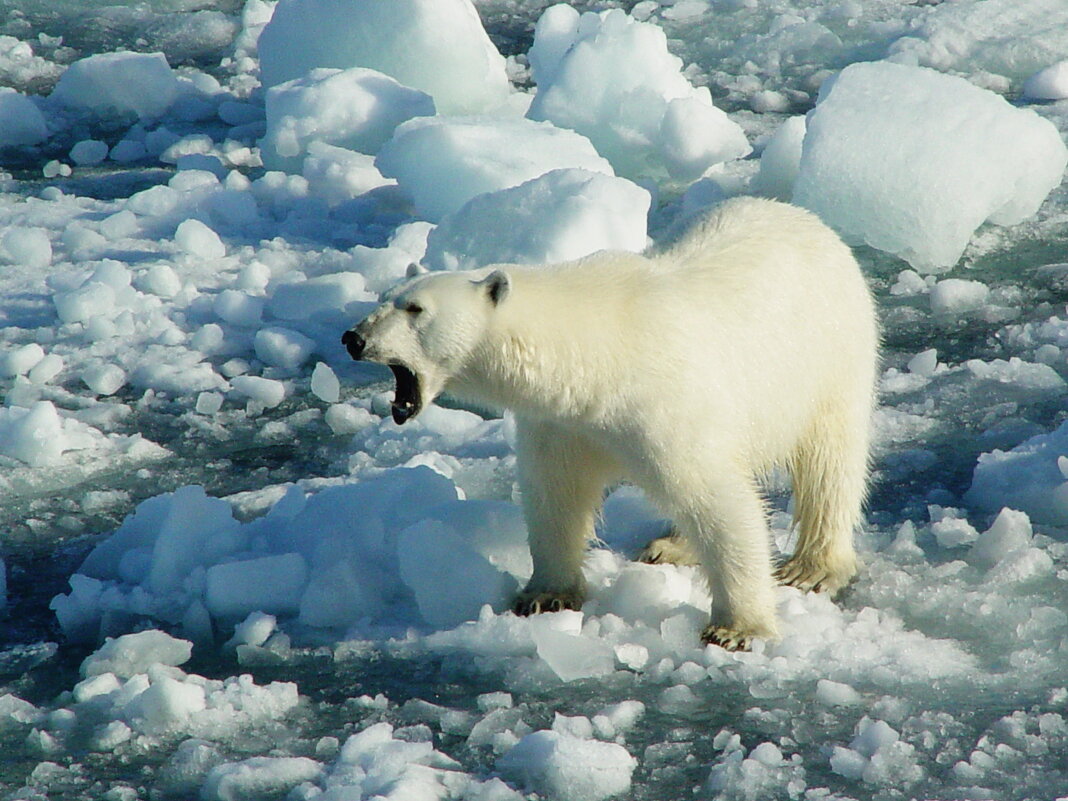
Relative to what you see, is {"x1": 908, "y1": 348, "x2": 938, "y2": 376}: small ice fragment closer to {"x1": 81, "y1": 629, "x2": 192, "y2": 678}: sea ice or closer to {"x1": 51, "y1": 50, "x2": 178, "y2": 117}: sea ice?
{"x1": 81, "y1": 629, "x2": 192, "y2": 678}: sea ice

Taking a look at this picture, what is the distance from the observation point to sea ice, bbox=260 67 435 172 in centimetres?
727

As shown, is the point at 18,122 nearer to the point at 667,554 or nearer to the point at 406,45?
the point at 406,45

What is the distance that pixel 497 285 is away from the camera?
A: 3.41 metres

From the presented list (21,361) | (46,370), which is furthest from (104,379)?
(21,361)

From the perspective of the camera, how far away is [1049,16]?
8.66 metres

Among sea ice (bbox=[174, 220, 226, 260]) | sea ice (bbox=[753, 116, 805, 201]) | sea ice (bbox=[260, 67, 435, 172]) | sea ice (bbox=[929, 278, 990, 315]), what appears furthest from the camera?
sea ice (bbox=[260, 67, 435, 172])

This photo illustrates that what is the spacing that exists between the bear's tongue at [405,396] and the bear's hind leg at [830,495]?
117 centimetres

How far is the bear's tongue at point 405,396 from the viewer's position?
353 centimetres

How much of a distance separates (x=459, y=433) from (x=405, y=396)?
5.04ft

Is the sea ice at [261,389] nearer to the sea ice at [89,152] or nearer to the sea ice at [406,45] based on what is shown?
the sea ice at [406,45]

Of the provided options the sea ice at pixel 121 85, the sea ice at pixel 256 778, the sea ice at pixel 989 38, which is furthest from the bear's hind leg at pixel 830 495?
the sea ice at pixel 121 85

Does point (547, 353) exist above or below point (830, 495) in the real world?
above

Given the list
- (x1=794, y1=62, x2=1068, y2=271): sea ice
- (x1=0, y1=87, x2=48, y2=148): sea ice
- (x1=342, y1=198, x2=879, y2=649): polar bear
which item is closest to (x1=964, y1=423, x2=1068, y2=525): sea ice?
(x1=342, y1=198, x2=879, y2=649): polar bear

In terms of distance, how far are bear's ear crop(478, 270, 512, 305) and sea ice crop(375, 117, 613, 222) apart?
2.98 metres
